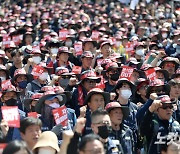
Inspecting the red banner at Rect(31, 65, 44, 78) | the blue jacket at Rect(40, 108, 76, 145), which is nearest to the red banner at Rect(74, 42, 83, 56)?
the red banner at Rect(31, 65, 44, 78)

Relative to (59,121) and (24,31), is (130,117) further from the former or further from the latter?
(24,31)

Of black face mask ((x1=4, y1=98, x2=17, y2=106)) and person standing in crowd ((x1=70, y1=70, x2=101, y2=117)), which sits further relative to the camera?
person standing in crowd ((x1=70, y1=70, x2=101, y2=117))

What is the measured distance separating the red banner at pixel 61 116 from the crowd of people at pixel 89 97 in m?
0.01

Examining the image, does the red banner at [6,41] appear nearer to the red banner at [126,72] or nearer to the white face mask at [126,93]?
the red banner at [126,72]

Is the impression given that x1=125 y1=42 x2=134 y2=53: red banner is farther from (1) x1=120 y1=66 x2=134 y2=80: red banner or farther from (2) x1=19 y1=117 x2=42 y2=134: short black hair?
(2) x1=19 y1=117 x2=42 y2=134: short black hair

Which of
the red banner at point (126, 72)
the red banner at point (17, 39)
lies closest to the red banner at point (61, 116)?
the red banner at point (126, 72)

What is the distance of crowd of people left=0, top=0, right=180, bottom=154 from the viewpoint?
7.47 m

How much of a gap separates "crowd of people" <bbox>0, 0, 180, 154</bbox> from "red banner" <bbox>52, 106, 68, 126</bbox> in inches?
0.5

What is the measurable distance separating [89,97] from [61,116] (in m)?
0.79

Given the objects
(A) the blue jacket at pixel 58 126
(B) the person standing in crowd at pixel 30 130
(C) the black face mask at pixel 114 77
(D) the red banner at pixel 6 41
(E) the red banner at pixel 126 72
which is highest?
(D) the red banner at pixel 6 41

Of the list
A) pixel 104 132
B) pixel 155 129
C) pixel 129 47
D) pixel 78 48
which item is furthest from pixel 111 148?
pixel 129 47

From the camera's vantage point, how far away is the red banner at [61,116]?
28.3 feet

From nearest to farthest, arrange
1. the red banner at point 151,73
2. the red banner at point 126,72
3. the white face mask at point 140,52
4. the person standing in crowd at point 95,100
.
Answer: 1. the person standing in crowd at point 95,100
2. the red banner at point 126,72
3. the red banner at point 151,73
4. the white face mask at point 140,52

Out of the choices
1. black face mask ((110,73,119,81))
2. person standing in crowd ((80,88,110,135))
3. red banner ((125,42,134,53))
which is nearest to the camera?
person standing in crowd ((80,88,110,135))
